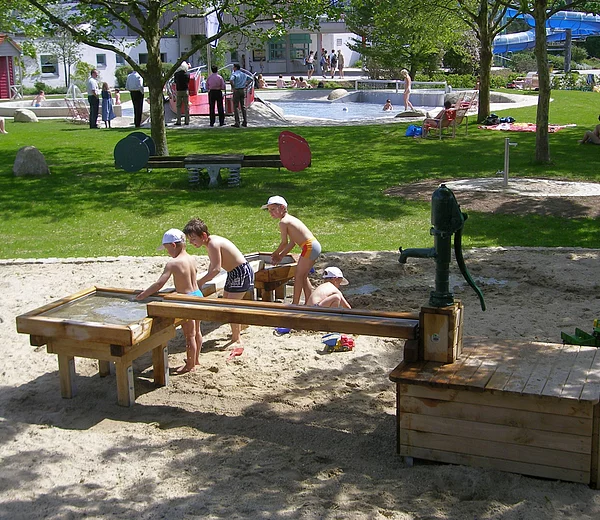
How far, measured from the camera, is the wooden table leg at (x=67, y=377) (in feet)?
22.9

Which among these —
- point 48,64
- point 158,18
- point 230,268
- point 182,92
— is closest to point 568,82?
point 182,92

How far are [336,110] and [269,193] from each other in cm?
2074

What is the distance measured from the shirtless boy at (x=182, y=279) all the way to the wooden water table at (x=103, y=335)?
16 cm

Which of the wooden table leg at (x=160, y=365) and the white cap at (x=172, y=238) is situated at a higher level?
the white cap at (x=172, y=238)

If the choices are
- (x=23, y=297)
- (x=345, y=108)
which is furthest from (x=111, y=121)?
(x=23, y=297)

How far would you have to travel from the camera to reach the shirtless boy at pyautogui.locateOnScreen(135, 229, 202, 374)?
7281 mm

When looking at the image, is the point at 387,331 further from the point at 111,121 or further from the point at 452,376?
the point at 111,121

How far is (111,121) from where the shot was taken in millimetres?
28047

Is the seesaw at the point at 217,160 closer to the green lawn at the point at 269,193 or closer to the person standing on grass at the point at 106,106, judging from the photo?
the green lawn at the point at 269,193

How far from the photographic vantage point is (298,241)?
8648 millimetres

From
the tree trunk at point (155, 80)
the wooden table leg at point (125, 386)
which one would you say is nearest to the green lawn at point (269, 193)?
the tree trunk at point (155, 80)

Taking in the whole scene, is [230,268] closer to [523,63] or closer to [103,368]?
[103,368]

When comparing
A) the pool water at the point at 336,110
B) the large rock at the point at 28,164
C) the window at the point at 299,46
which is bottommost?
the large rock at the point at 28,164

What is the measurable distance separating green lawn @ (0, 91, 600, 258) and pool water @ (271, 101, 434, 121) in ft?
22.8
